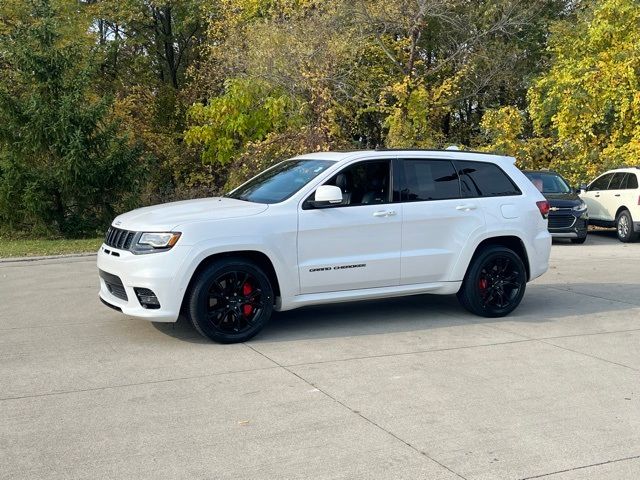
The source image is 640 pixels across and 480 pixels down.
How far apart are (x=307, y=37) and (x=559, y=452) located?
21890 mm

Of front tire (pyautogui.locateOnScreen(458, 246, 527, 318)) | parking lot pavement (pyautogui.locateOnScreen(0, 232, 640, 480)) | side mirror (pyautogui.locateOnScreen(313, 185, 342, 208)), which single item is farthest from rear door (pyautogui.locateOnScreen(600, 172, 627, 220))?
side mirror (pyautogui.locateOnScreen(313, 185, 342, 208))

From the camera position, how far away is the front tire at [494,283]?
8.69m

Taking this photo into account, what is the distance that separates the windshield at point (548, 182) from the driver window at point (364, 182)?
11.9 meters

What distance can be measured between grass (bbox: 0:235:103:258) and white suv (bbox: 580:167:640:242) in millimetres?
12346

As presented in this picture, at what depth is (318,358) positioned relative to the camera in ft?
22.9

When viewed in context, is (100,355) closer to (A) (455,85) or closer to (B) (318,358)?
(B) (318,358)

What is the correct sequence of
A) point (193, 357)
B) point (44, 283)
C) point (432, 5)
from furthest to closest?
1. point (432, 5)
2. point (44, 283)
3. point (193, 357)

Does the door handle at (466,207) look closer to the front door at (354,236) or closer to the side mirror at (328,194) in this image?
the front door at (354,236)

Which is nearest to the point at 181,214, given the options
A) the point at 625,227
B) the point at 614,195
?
the point at 625,227

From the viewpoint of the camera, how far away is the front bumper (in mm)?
7086

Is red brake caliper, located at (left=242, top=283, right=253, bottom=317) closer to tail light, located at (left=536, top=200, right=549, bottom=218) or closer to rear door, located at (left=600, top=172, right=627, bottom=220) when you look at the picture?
tail light, located at (left=536, top=200, right=549, bottom=218)

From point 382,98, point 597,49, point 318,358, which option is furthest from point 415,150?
point 597,49

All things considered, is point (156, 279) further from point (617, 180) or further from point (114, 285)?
point (617, 180)

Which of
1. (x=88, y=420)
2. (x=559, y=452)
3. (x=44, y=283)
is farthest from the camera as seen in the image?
(x=44, y=283)
